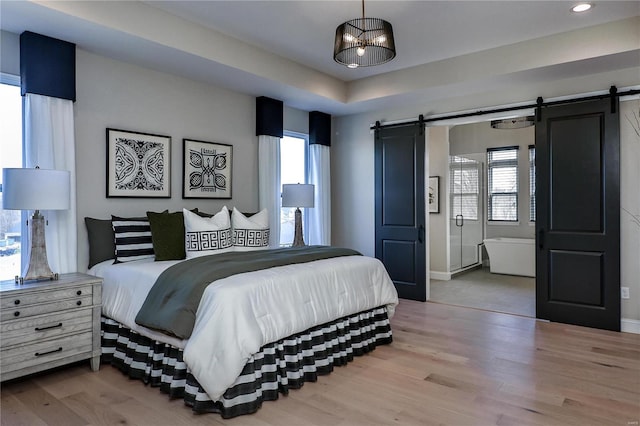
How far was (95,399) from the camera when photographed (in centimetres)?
259

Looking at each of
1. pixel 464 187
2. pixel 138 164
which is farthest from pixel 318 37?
pixel 464 187

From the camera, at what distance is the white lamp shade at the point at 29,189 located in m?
2.75

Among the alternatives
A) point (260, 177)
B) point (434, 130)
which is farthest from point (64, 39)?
point (434, 130)

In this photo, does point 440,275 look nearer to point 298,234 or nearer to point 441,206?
point 441,206

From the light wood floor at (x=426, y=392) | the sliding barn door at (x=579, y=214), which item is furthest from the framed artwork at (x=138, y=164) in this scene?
the sliding barn door at (x=579, y=214)

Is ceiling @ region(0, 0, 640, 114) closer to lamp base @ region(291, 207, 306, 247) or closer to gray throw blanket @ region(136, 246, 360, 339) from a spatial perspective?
lamp base @ region(291, 207, 306, 247)

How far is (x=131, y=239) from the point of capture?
137 inches

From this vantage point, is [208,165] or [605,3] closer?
[605,3]

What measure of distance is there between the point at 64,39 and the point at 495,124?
244 inches

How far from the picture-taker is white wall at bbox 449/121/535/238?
7.64 m

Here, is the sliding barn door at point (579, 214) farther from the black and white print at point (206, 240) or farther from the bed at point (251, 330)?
the black and white print at point (206, 240)

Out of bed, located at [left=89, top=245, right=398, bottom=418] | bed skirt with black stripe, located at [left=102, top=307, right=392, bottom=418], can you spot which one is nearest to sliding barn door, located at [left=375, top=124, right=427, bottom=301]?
bed, located at [left=89, top=245, right=398, bottom=418]

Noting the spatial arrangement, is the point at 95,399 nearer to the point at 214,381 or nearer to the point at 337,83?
the point at 214,381

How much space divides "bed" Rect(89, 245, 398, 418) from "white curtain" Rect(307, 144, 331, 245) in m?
2.12
